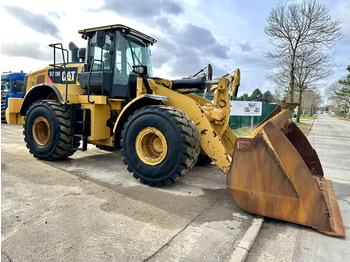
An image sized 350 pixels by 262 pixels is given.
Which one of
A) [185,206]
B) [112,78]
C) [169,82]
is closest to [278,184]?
[185,206]

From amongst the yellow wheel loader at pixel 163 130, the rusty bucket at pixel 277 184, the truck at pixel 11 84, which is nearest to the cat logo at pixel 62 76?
the yellow wheel loader at pixel 163 130

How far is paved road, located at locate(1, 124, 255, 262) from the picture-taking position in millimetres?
2498

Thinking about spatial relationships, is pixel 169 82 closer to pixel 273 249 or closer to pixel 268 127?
pixel 268 127

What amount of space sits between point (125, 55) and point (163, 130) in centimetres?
225

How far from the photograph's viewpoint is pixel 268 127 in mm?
3283

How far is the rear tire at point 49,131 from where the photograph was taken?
17.8 feet

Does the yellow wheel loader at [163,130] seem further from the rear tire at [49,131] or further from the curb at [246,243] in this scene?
the curb at [246,243]

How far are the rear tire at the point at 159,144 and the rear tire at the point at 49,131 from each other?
170 centimetres

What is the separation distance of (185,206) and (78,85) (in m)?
3.96

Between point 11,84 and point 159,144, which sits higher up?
point 11,84

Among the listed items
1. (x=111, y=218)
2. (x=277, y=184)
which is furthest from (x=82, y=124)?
(x=277, y=184)

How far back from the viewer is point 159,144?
450 cm

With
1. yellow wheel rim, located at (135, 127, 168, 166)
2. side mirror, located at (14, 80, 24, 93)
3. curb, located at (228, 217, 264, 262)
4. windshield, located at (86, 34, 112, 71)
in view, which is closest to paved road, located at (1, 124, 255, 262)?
curb, located at (228, 217, 264, 262)

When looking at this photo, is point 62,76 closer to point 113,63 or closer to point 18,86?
point 113,63
